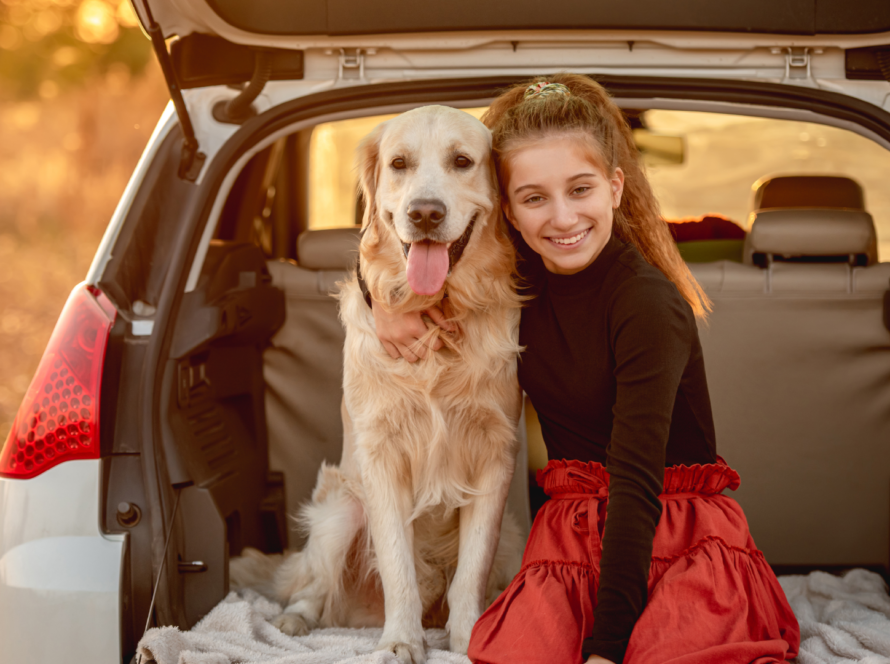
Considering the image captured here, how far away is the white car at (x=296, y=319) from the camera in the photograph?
5.62 feet

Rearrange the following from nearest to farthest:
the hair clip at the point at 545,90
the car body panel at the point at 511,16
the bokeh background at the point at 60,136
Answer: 1. the hair clip at the point at 545,90
2. the car body panel at the point at 511,16
3. the bokeh background at the point at 60,136

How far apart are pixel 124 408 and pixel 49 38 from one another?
426 inches

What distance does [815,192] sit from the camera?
3.19m

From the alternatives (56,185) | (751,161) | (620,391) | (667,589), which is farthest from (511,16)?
(56,185)

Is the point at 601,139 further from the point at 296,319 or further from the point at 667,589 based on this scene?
the point at 296,319

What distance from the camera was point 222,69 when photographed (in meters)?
2.15

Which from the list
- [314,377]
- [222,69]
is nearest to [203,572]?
[314,377]

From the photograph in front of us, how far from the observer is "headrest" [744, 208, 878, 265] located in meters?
2.43

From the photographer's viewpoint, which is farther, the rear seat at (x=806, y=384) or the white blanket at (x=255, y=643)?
the rear seat at (x=806, y=384)

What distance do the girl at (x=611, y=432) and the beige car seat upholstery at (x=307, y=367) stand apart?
0.70 meters

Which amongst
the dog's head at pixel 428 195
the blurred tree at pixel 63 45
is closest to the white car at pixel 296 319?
the dog's head at pixel 428 195

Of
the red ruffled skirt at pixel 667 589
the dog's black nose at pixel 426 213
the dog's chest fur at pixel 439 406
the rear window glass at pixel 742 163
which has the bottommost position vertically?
the red ruffled skirt at pixel 667 589

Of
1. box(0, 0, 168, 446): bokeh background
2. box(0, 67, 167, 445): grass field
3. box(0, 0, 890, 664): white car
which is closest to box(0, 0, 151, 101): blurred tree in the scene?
box(0, 0, 168, 446): bokeh background

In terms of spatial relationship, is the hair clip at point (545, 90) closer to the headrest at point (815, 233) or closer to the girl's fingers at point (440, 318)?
the girl's fingers at point (440, 318)
